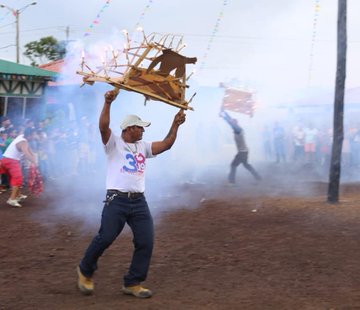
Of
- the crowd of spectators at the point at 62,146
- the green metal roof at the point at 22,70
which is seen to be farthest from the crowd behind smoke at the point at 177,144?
the green metal roof at the point at 22,70


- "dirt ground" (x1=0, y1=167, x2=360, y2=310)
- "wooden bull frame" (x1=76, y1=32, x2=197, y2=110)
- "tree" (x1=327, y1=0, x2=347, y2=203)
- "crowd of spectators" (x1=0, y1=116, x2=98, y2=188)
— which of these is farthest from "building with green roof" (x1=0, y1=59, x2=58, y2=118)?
"wooden bull frame" (x1=76, y1=32, x2=197, y2=110)

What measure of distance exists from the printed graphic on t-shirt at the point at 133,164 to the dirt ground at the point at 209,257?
45.5 inches

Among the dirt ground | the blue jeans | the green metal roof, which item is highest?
the green metal roof

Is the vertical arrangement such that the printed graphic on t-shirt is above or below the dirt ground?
above

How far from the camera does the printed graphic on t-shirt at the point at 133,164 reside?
505 cm

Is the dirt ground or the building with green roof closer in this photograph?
the dirt ground

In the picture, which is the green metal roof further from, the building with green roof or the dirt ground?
the dirt ground

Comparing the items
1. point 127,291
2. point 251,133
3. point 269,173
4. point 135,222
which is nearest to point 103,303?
point 127,291

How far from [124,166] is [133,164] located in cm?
9

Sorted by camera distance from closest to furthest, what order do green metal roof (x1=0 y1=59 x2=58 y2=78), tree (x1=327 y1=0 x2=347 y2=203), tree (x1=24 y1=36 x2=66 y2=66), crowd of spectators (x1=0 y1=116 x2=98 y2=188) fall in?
tree (x1=327 y1=0 x2=347 y2=203)
crowd of spectators (x1=0 y1=116 x2=98 y2=188)
green metal roof (x1=0 y1=59 x2=58 y2=78)
tree (x1=24 y1=36 x2=66 y2=66)

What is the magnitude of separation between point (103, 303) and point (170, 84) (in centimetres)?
211

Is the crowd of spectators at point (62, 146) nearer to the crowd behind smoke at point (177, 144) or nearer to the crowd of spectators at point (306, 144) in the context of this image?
the crowd behind smoke at point (177, 144)

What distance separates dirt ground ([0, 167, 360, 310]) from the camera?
4.95 m

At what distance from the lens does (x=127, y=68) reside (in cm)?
496
